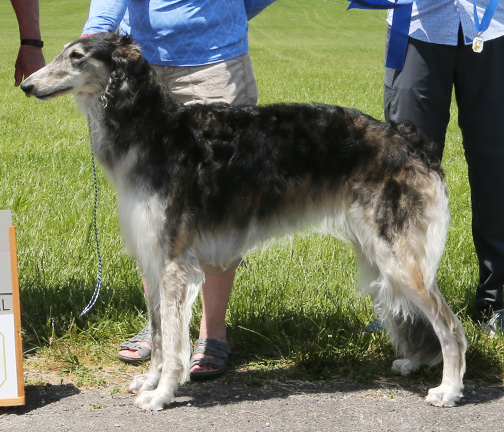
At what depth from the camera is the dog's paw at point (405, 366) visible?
13.4 ft

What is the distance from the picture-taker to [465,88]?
4.20 metres

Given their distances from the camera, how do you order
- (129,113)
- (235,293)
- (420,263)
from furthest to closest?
(235,293) < (420,263) < (129,113)

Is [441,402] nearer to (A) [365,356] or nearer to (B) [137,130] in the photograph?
(A) [365,356]

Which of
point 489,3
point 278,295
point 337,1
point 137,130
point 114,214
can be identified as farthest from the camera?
point 337,1

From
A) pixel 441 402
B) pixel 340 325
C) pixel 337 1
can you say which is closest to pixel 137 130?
pixel 340 325

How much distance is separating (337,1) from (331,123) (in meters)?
64.3

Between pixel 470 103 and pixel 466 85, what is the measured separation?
0.11 metres

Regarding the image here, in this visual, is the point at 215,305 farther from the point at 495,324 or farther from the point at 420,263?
the point at 495,324

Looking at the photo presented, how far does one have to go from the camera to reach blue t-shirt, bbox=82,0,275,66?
3.87 m

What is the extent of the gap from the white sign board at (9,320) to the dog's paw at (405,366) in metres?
2.04

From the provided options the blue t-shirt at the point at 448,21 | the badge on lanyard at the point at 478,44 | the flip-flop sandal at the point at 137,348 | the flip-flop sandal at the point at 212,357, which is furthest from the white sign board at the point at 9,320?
the badge on lanyard at the point at 478,44

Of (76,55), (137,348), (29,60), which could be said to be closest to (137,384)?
(137,348)

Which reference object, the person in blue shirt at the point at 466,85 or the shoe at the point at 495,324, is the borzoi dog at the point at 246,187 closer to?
the person in blue shirt at the point at 466,85

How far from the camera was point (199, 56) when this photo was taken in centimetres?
397
